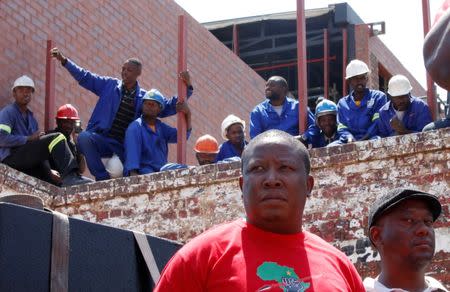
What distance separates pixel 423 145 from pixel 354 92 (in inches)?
76.9

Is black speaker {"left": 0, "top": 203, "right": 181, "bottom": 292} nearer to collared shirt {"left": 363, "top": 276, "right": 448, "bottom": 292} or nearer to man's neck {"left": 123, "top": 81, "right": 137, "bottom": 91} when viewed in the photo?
collared shirt {"left": 363, "top": 276, "right": 448, "bottom": 292}

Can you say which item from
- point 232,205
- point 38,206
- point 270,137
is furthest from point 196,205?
point 270,137

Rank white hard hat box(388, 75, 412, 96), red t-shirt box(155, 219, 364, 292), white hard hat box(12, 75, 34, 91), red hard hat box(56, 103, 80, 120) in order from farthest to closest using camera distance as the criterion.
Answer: red hard hat box(56, 103, 80, 120)
white hard hat box(12, 75, 34, 91)
white hard hat box(388, 75, 412, 96)
red t-shirt box(155, 219, 364, 292)

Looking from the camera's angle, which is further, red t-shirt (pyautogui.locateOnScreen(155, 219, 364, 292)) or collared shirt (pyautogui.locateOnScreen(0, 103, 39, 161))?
collared shirt (pyautogui.locateOnScreen(0, 103, 39, 161))

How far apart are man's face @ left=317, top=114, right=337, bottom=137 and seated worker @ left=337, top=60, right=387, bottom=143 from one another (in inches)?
3.3

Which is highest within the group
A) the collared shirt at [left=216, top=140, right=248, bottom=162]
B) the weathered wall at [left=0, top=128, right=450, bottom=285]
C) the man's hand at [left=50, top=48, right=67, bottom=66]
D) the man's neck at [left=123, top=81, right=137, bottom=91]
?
the man's hand at [left=50, top=48, right=67, bottom=66]

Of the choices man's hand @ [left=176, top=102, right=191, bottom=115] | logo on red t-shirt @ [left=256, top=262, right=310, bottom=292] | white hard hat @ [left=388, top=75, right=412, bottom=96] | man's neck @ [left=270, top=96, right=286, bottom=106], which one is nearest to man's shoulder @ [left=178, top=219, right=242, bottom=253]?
logo on red t-shirt @ [left=256, top=262, right=310, bottom=292]

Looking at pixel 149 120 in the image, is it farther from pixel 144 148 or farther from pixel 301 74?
pixel 301 74

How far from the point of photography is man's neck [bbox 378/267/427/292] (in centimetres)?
436

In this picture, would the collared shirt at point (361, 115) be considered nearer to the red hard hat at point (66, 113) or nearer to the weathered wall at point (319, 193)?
the weathered wall at point (319, 193)

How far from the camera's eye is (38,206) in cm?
486

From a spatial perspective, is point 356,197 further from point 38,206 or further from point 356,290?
point 356,290

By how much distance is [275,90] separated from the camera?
10.2 metres

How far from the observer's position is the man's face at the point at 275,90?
33.4ft
